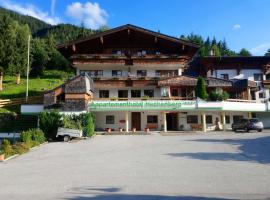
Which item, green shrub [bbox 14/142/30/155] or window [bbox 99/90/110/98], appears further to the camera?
window [bbox 99/90/110/98]

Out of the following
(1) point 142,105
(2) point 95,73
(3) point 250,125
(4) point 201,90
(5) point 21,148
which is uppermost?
(2) point 95,73

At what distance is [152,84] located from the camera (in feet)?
144

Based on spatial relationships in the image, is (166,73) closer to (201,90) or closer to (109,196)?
(201,90)

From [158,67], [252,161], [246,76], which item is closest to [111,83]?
[158,67]

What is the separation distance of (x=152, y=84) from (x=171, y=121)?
5212mm

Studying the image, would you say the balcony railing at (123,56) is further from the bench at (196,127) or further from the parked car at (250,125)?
the parked car at (250,125)

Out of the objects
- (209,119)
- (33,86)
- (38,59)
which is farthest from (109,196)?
(38,59)

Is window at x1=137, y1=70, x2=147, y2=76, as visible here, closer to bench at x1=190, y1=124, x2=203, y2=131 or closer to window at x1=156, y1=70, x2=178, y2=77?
window at x1=156, y1=70, x2=178, y2=77

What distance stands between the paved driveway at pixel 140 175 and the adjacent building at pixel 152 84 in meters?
19.5

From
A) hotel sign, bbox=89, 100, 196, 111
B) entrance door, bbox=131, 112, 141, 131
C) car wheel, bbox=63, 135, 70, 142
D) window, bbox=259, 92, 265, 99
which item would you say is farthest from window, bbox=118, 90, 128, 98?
window, bbox=259, 92, 265, 99

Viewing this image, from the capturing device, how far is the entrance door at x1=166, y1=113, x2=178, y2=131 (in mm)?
42688

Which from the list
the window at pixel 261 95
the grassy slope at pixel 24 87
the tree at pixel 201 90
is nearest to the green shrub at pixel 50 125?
the grassy slope at pixel 24 87

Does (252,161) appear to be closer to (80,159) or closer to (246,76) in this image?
(80,159)

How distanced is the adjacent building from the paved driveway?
1950 centimetres
